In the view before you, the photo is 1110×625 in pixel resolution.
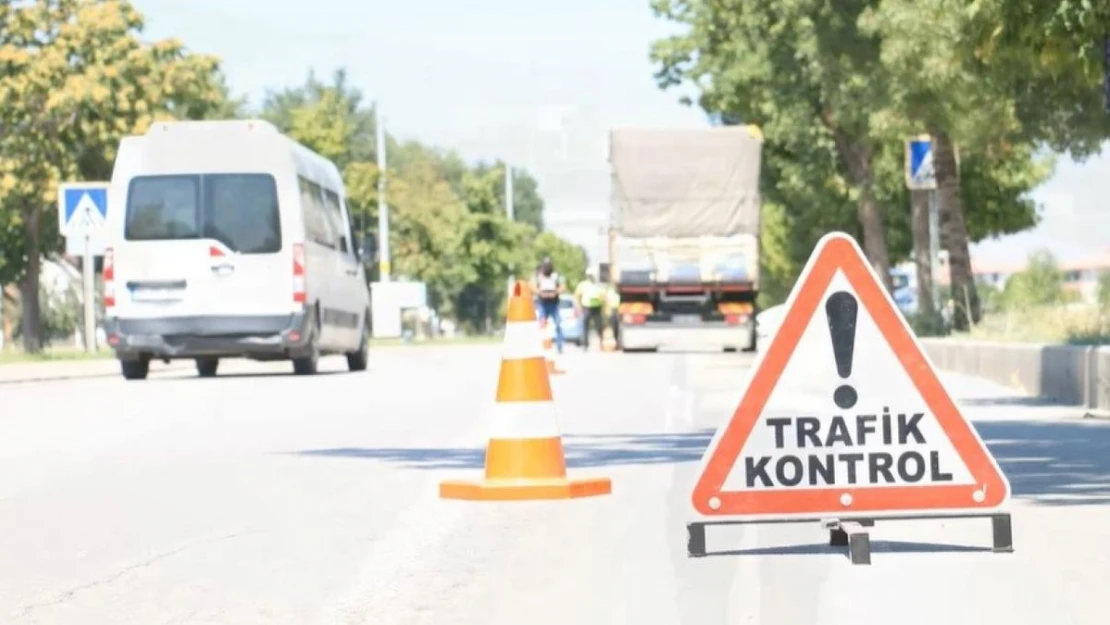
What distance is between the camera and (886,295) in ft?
30.5

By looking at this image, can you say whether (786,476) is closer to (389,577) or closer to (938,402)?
(938,402)

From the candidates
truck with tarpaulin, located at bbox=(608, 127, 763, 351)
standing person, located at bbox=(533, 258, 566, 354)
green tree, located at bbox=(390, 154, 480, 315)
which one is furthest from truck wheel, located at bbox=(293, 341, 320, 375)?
green tree, located at bbox=(390, 154, 480, 315)

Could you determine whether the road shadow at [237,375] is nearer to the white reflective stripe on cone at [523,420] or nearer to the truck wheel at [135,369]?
the truck wheel at [135,369]

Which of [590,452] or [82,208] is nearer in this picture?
[590,452]

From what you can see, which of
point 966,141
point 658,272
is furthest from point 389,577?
point 658,272

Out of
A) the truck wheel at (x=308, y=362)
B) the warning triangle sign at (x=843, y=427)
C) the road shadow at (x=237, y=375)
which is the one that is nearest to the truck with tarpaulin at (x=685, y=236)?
the road shadow at (x=237, y=375)

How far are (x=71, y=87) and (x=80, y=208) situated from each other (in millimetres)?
17680

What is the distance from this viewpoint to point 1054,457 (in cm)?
1510

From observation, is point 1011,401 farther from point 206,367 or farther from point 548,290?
point 548,290

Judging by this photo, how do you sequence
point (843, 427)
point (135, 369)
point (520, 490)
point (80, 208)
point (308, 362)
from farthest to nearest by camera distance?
point (80, 208) → point (135, 369) → point (308, 362) → point (520, 490) → point (843, 427)

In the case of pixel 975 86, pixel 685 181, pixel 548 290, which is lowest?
pixel 548 290

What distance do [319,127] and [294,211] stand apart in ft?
145

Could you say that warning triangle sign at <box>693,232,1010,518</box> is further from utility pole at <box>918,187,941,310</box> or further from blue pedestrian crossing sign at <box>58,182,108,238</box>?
blue pedestrian crossing sign at <box>58,182,108,238</box>

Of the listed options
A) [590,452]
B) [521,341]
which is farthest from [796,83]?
[521,341]
